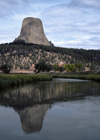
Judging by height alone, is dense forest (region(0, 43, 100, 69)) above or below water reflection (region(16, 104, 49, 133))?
above

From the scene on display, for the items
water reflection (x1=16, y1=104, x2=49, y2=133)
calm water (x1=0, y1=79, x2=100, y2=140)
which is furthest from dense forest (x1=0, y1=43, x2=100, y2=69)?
calm water (x1=0, y1=79, x2=100, y2=140)

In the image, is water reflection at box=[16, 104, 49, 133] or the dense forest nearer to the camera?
water reflection at box=[16, 104, 49, 133]

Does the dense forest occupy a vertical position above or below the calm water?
above

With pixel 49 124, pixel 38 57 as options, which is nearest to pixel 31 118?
pixel 49 124

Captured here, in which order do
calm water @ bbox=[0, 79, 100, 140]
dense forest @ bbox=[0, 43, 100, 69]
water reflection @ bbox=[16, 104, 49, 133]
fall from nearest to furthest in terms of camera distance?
calm water @ bbox=[0, 79, 100, 140]
water reflection @ bbox=[16, 104, 49, 133]
dense forest @ bbox=[0, 43, 100, 69]

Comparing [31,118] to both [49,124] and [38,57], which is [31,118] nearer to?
[49,124]

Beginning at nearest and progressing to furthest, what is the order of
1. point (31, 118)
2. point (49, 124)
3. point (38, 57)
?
point (49, 124) → point (31, 118) → point (38, 57)

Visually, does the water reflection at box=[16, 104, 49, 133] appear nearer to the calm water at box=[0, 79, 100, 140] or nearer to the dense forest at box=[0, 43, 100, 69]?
the calm water at box=[0, 79, 100, 140]

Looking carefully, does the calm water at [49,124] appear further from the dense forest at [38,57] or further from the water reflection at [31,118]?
the dense forest at [38,57]

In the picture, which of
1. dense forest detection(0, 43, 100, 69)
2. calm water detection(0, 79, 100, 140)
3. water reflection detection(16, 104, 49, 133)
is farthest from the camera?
dense forest detection(0, 43, 100, 69)

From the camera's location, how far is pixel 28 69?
157125 mm

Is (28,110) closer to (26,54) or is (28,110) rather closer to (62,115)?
(62,115)

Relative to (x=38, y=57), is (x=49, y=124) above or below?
below

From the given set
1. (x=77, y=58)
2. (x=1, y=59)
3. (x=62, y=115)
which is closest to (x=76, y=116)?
(x=62, y=115)
